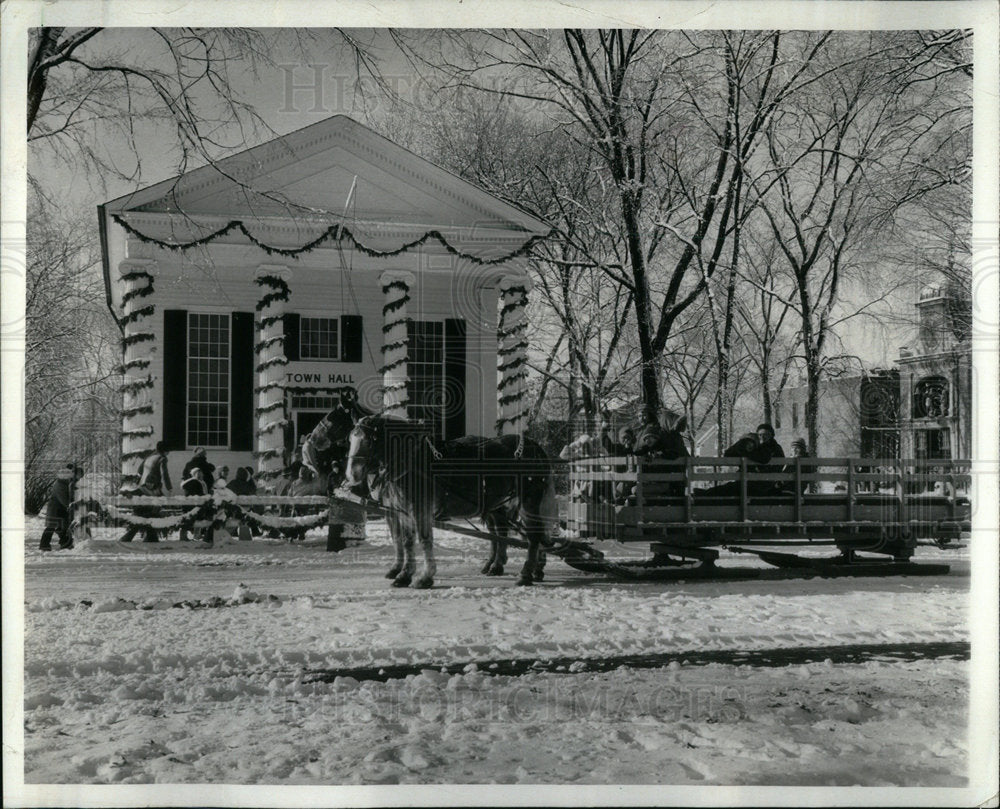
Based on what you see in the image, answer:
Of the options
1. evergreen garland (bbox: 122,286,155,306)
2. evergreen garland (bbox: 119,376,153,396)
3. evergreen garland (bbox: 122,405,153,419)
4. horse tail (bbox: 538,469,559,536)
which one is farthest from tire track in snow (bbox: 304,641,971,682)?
evergreen garland (bbox: 122,286,155,306)

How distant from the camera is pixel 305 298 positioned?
484 cm

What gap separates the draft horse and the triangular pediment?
3.79ft

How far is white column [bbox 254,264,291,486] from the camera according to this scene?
15.8 feet

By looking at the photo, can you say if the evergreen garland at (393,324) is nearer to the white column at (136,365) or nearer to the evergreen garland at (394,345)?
the evergreen garland at (394,345)

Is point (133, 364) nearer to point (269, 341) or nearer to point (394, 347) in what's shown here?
point (269, 341)

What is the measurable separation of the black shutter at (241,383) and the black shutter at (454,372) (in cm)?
104

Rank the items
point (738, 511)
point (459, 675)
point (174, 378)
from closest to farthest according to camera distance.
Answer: point (459, 675)
point (174, 378)
point (738, 511)

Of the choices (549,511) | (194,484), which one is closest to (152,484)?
(194,484)

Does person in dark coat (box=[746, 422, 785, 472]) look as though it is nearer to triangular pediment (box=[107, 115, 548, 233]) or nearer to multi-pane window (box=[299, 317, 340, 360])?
triangular pediment (box=[107, 115, 548, 233])

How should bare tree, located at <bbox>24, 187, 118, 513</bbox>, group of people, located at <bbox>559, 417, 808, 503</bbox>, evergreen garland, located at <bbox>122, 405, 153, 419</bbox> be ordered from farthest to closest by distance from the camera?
group of people, located at <bbox>559, 417, 808, 503</bbox>
evergreen garland, located at <bbox>122, 405, 153, 419</bbox>
bare tree, located at <bbox>24, 187, 118, 513</bbox>

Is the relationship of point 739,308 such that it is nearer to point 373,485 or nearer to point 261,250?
point 373,485

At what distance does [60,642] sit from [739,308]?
3970 millimetres

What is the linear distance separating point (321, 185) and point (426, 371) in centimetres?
114

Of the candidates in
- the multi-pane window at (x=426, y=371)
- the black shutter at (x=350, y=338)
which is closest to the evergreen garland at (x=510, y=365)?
the multi-pane window at (x=426, y=371)
